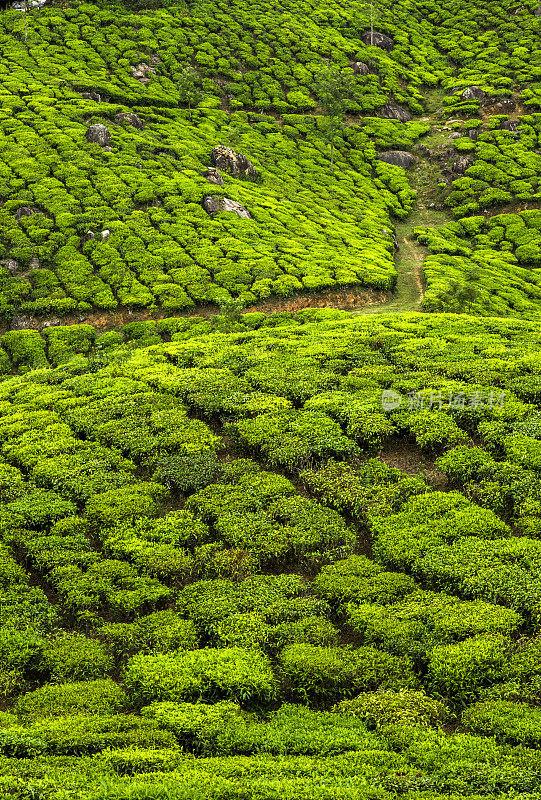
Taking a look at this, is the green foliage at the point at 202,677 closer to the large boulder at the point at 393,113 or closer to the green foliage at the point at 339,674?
the green foliage at the point at 339,674

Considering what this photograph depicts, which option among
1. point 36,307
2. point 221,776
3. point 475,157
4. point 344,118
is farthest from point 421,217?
point 221,776

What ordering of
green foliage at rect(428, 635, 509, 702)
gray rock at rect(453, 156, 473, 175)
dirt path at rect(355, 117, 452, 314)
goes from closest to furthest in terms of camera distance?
green foliage at rect(428, 635, 509, 702) < dirt path at rect(355, 117, 452, 314) < gray rock at rect(453, 156, 473, 175)

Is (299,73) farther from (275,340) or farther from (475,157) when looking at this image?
(275,340)

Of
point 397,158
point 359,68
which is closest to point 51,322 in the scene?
point 397,158

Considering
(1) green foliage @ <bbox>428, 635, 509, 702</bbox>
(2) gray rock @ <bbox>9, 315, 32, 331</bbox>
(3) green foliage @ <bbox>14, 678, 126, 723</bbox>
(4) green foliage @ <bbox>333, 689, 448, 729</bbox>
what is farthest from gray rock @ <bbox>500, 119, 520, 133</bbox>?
(3) green foliage @ <bbox>14, 678, 126, 723</bbox>

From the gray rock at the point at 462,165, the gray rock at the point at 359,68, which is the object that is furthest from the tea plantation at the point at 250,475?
the gray rock at the point at 359,68

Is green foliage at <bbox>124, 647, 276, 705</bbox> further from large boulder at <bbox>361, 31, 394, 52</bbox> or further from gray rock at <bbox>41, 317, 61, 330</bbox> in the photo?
large boulder at <bbox>361, 31, 394, 52</bbox>

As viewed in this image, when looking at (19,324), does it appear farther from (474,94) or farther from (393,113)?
(474,94)
